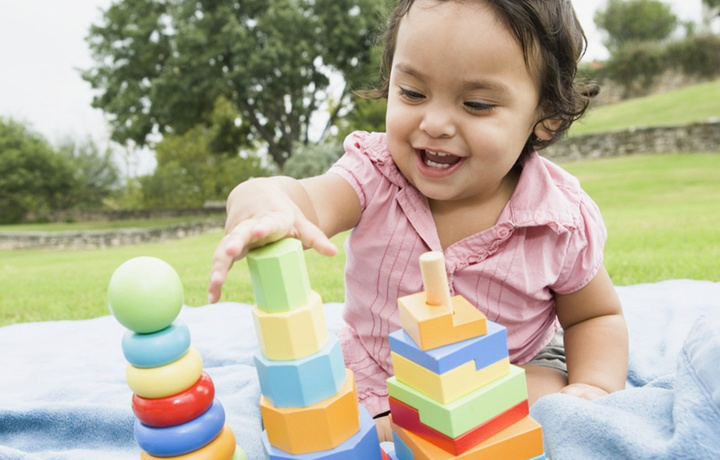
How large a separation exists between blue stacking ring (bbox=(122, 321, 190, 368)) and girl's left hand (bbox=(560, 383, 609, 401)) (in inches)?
37.5

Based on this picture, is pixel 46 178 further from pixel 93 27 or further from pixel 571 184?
pixel 571 184

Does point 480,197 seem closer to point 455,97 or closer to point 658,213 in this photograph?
point 455,97

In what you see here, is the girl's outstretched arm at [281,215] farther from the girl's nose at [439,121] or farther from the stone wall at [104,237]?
the stone wall at [104,237]

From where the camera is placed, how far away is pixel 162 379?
876mm

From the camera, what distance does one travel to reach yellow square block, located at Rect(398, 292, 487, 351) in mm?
878

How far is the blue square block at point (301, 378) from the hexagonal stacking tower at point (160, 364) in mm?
118

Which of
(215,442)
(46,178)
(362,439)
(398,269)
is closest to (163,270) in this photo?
(215,442)

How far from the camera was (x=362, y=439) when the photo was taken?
926mm

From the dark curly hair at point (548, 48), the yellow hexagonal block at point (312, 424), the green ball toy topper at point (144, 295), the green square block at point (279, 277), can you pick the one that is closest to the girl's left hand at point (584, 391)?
the dark curly hair at point (548, 48)

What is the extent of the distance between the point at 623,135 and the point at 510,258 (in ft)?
54.2

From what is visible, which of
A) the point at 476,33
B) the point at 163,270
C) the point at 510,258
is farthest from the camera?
the point at 510,258

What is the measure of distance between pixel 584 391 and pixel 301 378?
2.84 feet

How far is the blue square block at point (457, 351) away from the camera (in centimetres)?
86

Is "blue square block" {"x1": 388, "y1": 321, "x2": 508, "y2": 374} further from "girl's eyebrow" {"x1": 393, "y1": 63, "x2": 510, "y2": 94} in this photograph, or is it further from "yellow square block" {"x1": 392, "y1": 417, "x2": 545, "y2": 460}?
"girl's eyebrow" {"x1": 393, "y1": 63, "x2": 510, "y2": 94}
